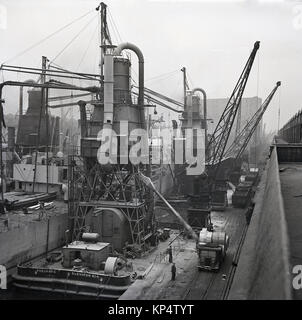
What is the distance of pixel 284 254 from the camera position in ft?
11.1

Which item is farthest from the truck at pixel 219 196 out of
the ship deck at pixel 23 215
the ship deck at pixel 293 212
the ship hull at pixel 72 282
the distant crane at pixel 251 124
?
the ship deck at pixel 293 212

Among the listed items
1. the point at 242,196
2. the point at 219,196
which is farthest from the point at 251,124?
the point at 219,196

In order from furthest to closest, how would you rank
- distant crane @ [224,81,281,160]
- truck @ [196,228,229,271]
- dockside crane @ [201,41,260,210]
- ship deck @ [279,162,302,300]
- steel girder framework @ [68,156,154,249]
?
distant crane @ [224,81,281,160], dockside crane @ [201,41,260,210], steel girder framework @ [68,156,154,249], truck @ [196,228,229,271], ship deck @ [279,162,302,300]

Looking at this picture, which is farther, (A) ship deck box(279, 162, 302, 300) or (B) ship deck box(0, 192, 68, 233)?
(B) ship deck box(0, 192, 68, 233)

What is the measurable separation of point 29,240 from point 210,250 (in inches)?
527

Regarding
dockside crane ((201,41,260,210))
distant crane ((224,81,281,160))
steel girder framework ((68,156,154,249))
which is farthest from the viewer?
distant crane ((224,81,281,160))

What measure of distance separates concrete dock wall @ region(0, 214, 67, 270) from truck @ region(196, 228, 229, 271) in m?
12.6

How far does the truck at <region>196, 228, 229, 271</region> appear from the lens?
20562 mm

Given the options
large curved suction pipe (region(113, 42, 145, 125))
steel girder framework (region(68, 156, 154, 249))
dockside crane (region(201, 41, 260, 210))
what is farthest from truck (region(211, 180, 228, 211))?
large curved suction pipe (region(113, 42, 145, 125))

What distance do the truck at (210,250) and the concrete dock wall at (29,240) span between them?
12553mm

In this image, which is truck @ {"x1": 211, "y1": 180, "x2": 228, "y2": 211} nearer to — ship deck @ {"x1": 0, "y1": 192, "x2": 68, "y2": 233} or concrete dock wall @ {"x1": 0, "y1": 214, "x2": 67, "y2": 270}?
ship deck @ {"x1": 0, "y1": 192, "x2": 68, "y2": 233}

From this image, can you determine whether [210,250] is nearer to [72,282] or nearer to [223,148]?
Answer: [72,282]

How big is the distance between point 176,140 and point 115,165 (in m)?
25.4
